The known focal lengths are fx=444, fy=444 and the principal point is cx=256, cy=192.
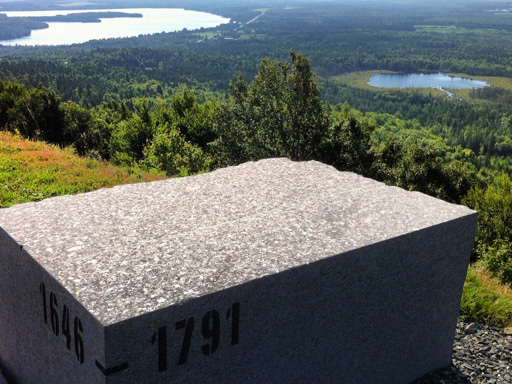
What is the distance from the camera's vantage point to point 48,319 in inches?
163

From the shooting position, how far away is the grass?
29.5 ft

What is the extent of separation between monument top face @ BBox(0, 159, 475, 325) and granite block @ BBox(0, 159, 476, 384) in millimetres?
20

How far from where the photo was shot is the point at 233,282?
3.76 meters

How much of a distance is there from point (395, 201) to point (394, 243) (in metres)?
1.10

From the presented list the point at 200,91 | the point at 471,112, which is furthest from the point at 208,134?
the point at 471,112

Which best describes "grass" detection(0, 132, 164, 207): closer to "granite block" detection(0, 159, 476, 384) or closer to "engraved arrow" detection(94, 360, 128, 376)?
"granite block" detection(0, 159, 476, 384)

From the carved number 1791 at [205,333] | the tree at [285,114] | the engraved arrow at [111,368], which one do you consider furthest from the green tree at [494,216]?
the engraved arrow at [111,368]

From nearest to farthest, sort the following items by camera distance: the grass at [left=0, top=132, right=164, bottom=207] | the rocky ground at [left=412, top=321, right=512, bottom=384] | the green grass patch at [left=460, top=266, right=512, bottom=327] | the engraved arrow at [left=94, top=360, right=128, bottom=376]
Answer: the engraved arrow at [left=94, top=360, right=128, bottom=376]
the rocky ground at [left=412, top=321, right=512, bottom=384]
the green grass patch at [left=460, top=266, right=512, bottom=327]
the grass at [left=0, top=132, right=164, bottom=207]

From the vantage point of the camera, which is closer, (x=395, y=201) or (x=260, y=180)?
(x=395, y=201)

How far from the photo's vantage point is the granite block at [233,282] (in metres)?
3.54

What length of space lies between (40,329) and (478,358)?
623cm

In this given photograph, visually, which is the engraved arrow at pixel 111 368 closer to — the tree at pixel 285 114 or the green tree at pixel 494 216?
the green tree at pixel 494 216

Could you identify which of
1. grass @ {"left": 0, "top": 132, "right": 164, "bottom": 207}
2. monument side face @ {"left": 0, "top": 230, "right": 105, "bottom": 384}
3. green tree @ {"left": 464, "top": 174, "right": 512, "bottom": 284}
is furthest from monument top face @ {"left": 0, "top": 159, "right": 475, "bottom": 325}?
green tree @ {"left": 464, "top": 174, "right": 512, "bottom": 284}

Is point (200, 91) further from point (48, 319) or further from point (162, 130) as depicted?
point (48, 319)
